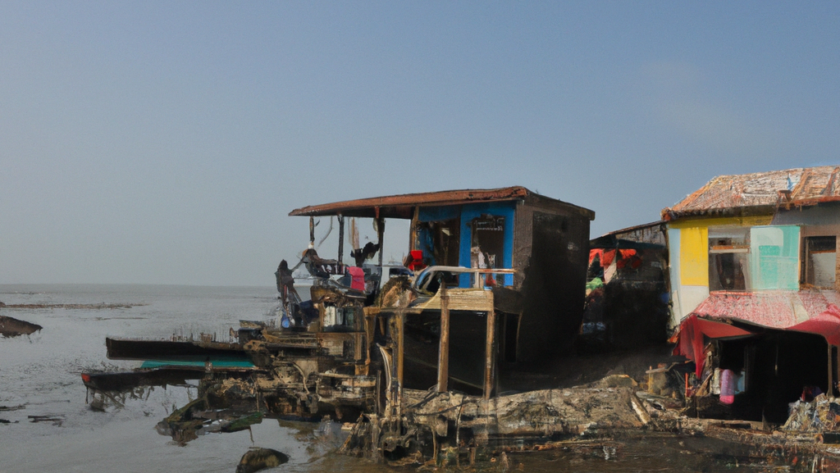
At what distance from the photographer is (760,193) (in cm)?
1508

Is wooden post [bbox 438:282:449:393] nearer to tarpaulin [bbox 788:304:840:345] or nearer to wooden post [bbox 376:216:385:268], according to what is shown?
wooden post [bbox 376:216:385:268]

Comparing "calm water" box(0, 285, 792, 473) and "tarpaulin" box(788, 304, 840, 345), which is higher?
"tarpaulin" box(788, 304, 840, 345)

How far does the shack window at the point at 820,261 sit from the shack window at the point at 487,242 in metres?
6.71

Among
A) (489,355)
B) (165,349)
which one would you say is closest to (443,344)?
(489,355)

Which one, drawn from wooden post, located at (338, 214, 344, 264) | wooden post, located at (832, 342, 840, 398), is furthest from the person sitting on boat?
wooden post, located at (832, 342, 840, 398)

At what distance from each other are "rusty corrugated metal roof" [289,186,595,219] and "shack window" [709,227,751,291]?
350cm

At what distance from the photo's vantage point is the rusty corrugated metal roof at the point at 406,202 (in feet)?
47.1

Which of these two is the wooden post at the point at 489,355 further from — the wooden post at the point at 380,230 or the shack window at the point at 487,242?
the wooden post at the point at 380,230

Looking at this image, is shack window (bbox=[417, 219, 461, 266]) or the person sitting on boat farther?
the person sitting on boat

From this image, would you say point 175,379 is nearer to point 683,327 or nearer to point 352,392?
point 352,392

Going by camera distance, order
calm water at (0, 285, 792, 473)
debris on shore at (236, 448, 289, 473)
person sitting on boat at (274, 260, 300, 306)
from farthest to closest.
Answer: person sitting on boat at (274, 260, 300, 306) < debris on shore at (236, 448, 289, 473) < calm water at (0, 285, 792, 473)

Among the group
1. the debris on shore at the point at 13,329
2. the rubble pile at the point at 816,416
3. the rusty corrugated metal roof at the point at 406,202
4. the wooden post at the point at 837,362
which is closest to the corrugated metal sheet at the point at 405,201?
the rusty corrugated metal roof at the point at 406,202

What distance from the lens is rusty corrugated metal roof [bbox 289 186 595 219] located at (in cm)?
1434

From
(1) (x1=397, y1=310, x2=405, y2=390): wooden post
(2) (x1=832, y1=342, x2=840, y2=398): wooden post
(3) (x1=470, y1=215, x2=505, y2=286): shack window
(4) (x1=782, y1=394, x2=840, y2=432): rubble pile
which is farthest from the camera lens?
(3) (x1=470, y1=215, x2=505, y2=286): shack window
